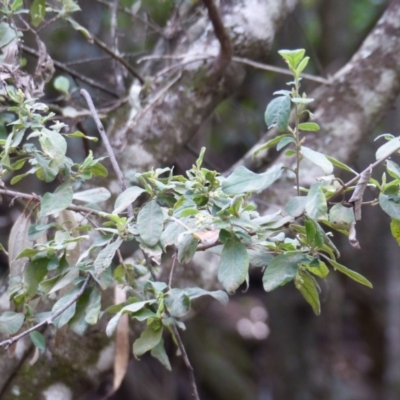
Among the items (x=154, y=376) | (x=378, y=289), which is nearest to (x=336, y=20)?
(x=378, y=289)

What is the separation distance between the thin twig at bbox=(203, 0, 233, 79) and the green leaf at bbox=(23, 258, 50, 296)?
2.03ft

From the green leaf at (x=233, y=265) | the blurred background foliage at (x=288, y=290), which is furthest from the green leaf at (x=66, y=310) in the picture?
the blurred background foliage at (x=288, y=290)

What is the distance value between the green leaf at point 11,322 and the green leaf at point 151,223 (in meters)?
0.25

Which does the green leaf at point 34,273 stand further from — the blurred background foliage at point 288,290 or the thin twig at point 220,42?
the blurred background foliage at point 288,290

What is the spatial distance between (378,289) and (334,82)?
2.25m

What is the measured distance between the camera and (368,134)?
5.06 feet

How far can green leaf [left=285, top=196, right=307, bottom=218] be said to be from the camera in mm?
732

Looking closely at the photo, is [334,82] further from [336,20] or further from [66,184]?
[336,20]

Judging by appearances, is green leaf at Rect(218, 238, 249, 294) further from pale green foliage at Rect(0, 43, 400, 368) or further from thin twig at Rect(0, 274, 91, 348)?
thin twig at Rect(0, 274, 91, 348)

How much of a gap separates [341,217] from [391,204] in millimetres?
57

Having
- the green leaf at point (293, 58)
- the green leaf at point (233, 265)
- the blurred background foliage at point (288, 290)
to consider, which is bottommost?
the blurred background foliage at point (288, 290)

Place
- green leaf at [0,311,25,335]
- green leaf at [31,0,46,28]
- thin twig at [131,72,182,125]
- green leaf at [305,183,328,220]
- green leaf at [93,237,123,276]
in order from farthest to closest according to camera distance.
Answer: thin twig at [131,72,182,125] → green leaf at [31,0,46,28] → green leaf at [0,311,25,335] → green leaf at [93,237,123,276] → green leaf at [305,183,328,220]

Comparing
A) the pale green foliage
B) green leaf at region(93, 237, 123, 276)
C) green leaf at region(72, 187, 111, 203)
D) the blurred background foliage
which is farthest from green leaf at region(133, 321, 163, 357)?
the blurred background foliage

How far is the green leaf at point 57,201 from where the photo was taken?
2.77 ft
